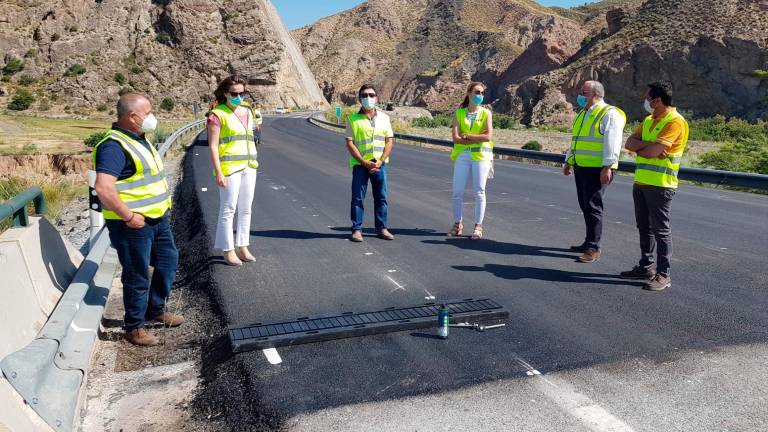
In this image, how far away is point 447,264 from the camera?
22.9ft

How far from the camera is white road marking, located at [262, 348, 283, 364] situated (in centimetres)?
432

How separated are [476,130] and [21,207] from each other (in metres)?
5.33

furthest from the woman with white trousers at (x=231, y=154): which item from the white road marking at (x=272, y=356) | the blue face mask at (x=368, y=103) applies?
the white road marking at (x=272, y=356)

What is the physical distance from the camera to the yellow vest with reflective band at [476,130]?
26.4 feet

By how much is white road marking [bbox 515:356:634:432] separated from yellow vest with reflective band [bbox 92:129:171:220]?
303 centimetres

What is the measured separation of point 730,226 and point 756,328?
4923 millimetres

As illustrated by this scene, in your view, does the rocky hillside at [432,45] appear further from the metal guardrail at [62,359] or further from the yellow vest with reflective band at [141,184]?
the metal guardrail at [62,359]

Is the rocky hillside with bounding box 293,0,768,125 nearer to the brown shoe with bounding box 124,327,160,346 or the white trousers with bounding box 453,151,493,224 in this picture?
the white trousers with bounding box 453,151,493,224

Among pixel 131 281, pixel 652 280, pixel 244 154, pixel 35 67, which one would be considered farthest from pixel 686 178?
pixel 35 67

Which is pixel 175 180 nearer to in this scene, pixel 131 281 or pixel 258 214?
pixel 258 214

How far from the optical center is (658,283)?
5.98m

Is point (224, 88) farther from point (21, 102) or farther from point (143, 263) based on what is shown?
point (21, 102)

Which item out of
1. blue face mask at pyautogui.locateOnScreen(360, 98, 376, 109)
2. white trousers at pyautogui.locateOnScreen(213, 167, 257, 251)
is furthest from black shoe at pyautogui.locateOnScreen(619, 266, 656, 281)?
white trousers at pyautogui.locateOnScreen(213, 167, 257, 251)

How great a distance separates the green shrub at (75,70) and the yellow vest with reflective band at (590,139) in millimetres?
68924
